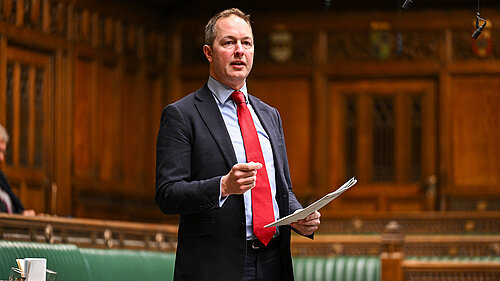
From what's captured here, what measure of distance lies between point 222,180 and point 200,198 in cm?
8

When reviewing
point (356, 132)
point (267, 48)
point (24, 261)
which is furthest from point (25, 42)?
point (24, 261)

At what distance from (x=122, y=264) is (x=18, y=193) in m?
3.13

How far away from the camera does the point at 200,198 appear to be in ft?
8.11

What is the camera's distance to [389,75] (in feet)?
34.7

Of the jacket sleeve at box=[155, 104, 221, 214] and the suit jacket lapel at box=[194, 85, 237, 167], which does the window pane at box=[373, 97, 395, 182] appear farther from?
the jacket sleeve at box=[155, 104, 221, 214]

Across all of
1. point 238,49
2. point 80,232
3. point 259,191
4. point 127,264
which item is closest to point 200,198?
point 259,191

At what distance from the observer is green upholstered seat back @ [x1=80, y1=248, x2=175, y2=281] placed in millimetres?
5270

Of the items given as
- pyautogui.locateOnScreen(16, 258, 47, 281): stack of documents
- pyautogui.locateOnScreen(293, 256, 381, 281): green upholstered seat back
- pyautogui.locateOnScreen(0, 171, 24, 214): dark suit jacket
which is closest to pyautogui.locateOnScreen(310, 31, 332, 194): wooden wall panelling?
pyautogui.locateOnScreen(293, 256, 381, 281): green upholstered seat back

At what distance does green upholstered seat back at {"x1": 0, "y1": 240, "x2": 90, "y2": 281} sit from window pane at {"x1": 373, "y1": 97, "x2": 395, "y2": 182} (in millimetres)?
5953

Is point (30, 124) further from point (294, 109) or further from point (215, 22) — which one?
point (215, 22)

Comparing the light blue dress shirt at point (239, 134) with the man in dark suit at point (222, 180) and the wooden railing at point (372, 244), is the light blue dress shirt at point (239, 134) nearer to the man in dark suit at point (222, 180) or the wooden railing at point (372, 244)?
the man in dark suit at point (222, 180)

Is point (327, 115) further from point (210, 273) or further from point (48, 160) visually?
point (210, 273)

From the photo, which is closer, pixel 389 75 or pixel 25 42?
pixel 25 42

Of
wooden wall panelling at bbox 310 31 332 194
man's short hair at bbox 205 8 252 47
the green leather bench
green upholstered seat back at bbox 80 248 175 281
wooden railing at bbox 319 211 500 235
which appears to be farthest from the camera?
wooden wall panelling at bbox 310 31 332 194
